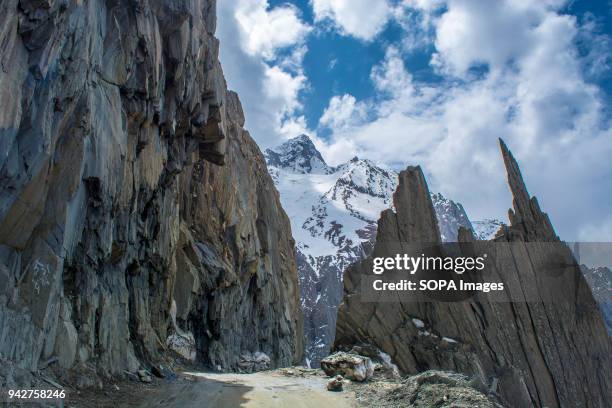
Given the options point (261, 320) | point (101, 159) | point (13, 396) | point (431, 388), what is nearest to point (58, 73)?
point (101, 159)

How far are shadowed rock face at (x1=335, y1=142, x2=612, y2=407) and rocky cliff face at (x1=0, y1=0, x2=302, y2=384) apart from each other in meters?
15.8

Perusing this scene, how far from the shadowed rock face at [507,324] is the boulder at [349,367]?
48.9ft

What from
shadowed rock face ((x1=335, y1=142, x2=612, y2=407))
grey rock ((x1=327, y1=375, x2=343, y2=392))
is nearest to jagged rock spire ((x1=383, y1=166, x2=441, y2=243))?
shadowed rock face ((x1=335, y1=142, x2=612, y2=407))

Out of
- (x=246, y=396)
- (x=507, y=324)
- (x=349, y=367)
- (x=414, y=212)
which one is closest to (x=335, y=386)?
(x=349, y=367)

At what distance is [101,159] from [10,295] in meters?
6.30

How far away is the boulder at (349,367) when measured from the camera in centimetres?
2058

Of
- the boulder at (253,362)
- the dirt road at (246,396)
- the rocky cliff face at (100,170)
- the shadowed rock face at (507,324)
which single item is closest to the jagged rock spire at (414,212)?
the shadowed rock face at (507,324)

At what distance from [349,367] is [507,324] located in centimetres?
2569

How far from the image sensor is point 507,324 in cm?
4219

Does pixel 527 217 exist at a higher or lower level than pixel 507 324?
higher

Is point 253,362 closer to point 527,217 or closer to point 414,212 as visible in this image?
point 414,212

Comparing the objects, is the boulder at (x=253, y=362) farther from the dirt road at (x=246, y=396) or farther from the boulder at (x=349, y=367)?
the dirt road at (x=246, y=396)

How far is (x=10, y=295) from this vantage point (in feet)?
42.1

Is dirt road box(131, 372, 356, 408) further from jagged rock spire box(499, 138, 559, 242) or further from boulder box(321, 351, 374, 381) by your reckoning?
jagged rock spire box(499, 138, 559, 242)
